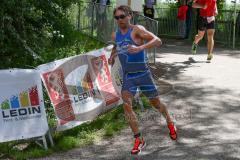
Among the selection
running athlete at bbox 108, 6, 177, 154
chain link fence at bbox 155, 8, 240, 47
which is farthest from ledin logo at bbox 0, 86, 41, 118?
chain link fence at bbox 155, 8, 240, 47

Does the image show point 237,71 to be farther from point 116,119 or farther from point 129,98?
point 129,98

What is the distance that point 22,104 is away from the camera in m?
7.88

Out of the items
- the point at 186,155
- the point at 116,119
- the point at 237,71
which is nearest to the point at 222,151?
the point at 186,155

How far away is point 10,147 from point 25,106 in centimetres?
60

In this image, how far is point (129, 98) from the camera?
766 cm

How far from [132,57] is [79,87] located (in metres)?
1.41

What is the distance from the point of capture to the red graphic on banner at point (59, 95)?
26.7 feet

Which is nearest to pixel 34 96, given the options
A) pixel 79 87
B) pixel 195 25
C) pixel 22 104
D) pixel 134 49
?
pixel 22 104

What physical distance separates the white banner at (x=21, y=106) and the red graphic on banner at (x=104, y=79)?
1.41 metres

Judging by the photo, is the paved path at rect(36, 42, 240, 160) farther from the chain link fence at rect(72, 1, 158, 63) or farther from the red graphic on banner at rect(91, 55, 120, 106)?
the chain link fence at rect(72, 1, 158, 63)

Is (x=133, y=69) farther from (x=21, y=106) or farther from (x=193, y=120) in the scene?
(x=193, y=120)

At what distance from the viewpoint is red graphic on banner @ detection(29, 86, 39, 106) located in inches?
312

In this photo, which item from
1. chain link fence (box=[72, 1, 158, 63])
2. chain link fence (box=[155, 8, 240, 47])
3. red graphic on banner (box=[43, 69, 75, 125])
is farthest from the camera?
chain link fence (box=[155, 8, 240, 47])

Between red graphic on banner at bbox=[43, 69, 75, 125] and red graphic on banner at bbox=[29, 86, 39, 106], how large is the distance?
0.21 metres
